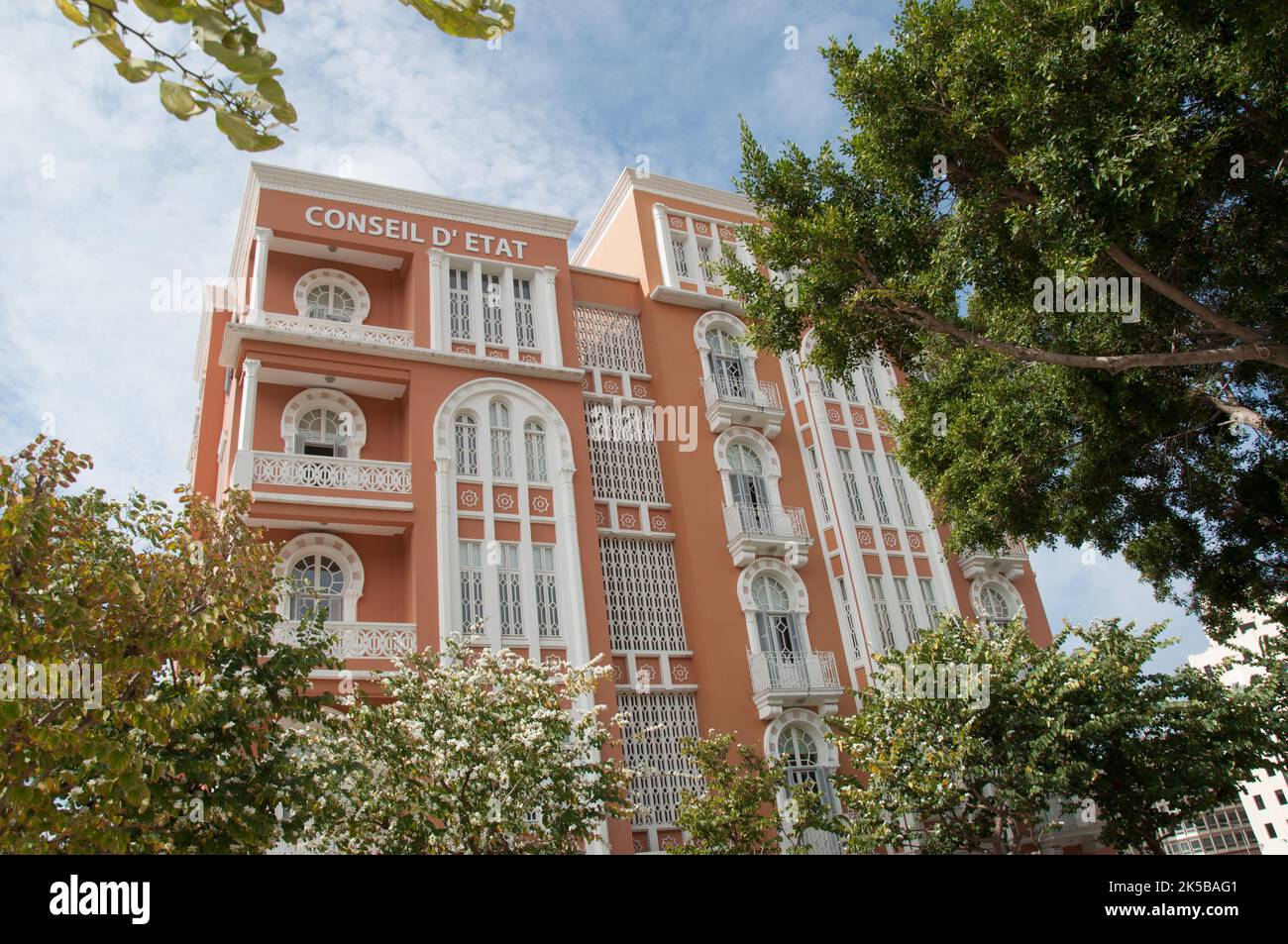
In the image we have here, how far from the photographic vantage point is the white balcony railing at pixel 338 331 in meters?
21.1

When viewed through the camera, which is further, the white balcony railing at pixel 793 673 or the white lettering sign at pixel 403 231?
the white lettering sign at pixel 403 231

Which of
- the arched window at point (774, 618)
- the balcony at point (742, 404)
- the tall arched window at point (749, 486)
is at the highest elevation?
the balcony at point (742, 404)

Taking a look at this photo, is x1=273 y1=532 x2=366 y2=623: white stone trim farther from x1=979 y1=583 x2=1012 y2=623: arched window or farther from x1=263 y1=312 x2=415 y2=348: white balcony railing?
x1=979 y1=583 x2=1012 y2=623: arched window

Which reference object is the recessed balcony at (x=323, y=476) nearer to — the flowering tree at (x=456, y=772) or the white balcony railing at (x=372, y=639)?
the white balcony railing at (x=372, y=639)

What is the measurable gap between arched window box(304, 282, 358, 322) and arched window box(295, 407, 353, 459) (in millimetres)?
2382

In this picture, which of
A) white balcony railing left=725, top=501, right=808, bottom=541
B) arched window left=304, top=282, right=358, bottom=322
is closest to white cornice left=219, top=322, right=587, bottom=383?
arched window left=304, top=282, right=358, bottom=322

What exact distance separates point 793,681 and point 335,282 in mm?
13926

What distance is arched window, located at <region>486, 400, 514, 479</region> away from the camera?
2186cm

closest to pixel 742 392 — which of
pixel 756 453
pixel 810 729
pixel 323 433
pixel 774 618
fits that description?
pixel 756 453

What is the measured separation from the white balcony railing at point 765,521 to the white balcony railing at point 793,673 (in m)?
2.81

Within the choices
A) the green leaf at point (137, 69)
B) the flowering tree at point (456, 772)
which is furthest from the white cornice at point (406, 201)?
the green leaf at point (137, 69)

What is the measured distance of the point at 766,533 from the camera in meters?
23.5
